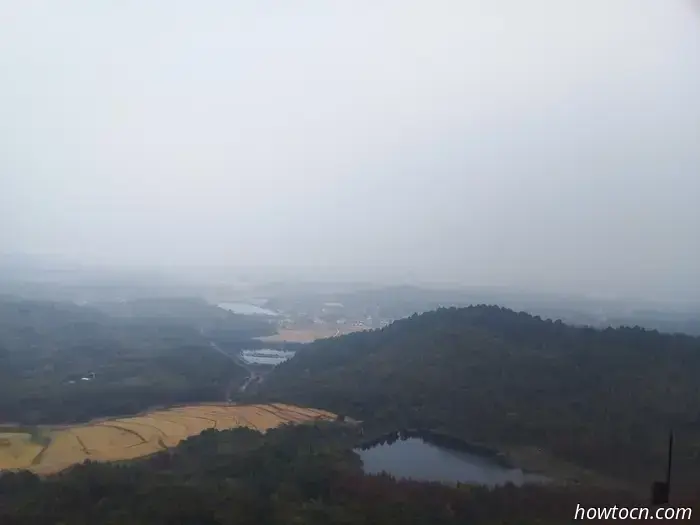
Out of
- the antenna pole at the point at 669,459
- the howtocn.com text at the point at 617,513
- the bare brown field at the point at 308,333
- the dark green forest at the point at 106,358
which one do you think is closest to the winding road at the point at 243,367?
the dark green forest at the point at 106,358

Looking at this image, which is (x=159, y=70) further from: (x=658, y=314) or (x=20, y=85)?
(x=658, y=314)

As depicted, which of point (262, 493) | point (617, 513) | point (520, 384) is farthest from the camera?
point (520, 384)

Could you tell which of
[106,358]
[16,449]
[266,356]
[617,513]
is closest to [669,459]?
[617,513]

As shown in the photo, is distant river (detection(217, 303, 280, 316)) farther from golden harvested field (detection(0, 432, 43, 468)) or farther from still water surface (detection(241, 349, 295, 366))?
golden harvested field (detection(0, 432, 43, 468))

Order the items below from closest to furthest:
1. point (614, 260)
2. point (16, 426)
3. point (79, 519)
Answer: point (79, 519)
point (16, 426)
point (614, 260)

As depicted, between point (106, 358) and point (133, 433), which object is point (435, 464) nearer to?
point (133, 433)

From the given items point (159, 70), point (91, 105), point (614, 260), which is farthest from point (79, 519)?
point (614, 260)

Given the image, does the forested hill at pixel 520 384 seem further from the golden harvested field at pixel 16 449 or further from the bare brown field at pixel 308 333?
the golden harvested field at pixel 16 449
